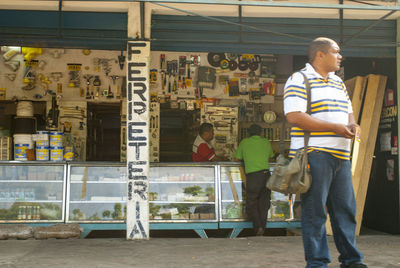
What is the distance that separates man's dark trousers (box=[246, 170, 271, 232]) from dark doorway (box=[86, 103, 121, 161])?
4.70 m

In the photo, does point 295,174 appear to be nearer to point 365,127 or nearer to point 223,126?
point 365,127

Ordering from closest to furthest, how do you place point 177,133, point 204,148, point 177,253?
point 177,253, point 204,148, point 177,133

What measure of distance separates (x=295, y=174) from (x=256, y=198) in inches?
164

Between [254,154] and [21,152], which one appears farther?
[254,154]

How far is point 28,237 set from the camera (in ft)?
23.9

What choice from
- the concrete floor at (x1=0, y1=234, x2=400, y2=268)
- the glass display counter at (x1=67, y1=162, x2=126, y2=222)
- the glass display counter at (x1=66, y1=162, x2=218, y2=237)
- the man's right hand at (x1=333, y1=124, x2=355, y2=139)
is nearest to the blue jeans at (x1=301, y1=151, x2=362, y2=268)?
the man's right hand at (x1=333, y1=124, x2=355, y2=139)

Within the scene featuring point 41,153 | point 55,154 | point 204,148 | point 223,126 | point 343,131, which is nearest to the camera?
point 343,131

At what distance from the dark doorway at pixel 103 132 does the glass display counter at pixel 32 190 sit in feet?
11.7

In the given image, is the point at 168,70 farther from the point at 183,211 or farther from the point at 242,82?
the point at 183,211

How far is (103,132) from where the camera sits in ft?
42.0

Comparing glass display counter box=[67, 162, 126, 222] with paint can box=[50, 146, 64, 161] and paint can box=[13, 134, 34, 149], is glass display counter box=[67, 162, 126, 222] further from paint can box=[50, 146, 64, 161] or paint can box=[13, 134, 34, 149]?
paint can box=[13, 134, 34, 149]

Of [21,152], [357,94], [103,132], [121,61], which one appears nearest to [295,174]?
[357,94]

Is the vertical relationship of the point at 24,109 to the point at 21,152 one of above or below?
above

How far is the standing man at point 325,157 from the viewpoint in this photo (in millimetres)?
4074
